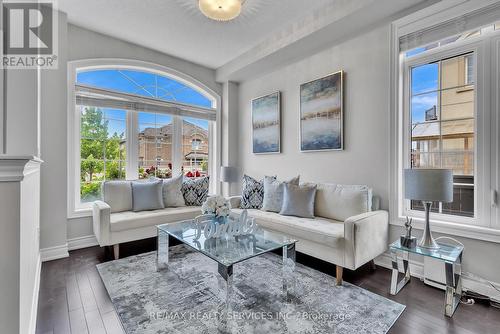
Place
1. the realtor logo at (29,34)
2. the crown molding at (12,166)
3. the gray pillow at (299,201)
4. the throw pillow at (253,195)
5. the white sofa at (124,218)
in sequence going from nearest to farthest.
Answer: the crown molding at (12,166) → the realtor logo at (29,34) → the white sofa at (124,218) → the gray pillow at (299,201) → the throw pillow at (253,195)

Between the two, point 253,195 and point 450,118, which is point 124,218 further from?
point 450,118

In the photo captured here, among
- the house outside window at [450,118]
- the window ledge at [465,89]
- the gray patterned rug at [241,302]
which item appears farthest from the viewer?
the window ledge at [465,89]

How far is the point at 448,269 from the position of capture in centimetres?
182

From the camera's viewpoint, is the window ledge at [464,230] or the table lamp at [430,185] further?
the window ledge at [464,230]

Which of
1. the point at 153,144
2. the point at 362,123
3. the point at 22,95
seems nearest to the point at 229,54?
the point at 153,144

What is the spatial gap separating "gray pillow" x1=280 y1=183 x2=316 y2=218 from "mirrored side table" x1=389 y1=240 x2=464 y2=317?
0.97 metres

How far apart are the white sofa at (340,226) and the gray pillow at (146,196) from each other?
1.31 meters

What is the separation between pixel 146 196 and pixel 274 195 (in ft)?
5.65

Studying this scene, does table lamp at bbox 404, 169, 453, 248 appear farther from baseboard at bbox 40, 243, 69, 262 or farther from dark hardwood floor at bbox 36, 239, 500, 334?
baseboard at bbox 40, 243, 69, 262

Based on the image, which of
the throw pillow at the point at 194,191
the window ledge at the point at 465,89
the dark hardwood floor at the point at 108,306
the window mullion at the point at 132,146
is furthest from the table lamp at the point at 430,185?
the window mullion at the point at 132,146

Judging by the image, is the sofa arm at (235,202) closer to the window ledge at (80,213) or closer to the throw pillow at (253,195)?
the throw pillow at (253,195)

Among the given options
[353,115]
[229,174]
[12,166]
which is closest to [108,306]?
[12,166]

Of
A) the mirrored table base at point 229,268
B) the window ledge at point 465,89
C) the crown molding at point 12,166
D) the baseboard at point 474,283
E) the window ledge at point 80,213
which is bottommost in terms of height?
the baseboard at point 474,283

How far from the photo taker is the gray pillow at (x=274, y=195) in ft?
10.4
